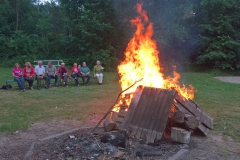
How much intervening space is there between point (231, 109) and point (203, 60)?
49.3 feet

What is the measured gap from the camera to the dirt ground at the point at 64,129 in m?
4.52

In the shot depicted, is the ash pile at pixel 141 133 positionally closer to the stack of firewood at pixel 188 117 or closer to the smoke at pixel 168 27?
the stack of firewood at pixel 188 117

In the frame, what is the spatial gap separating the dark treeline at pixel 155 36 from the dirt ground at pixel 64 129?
13.7 metres

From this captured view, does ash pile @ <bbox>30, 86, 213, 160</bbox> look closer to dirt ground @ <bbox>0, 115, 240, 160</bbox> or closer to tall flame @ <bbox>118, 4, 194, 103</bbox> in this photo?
dirt ground @ <bbox>0, 115, 240, 160</bbox>

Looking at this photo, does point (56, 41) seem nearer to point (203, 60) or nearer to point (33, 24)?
point (33, 24)

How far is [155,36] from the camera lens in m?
20.1

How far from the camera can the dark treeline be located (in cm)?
2008

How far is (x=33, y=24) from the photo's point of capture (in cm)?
2791

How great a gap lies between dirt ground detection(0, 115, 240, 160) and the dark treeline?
13720 mm

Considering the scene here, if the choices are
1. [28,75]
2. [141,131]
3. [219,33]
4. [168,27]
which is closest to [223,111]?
[141,131]

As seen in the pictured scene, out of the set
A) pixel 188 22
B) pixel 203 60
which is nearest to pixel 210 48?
pixel 203 60

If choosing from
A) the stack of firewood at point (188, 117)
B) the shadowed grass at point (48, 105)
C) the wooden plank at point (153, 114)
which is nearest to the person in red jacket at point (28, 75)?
the shadowed grass at point (48, 105)

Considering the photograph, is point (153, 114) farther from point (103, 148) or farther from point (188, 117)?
point (103, 148)

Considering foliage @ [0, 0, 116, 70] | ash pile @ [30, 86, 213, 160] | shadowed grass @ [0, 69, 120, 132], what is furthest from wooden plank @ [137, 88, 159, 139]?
foliage @ [0, 0, 116, 70]
